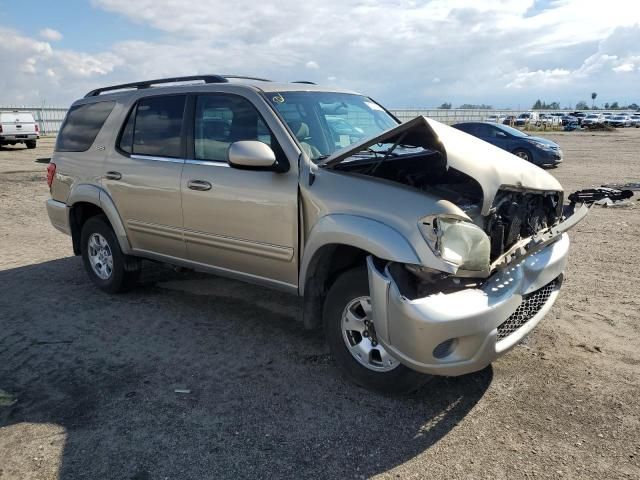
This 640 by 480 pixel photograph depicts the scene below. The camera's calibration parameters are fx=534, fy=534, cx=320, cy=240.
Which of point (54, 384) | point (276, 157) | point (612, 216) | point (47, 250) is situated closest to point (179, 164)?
point (276, 157)

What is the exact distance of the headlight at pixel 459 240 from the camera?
119 inches

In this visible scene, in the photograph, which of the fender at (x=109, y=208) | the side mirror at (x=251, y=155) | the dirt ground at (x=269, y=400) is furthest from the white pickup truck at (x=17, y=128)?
the side mirror at (x=251, y=155)

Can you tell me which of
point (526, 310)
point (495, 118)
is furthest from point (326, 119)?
point (495, 118)

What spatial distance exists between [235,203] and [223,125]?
28.1 inches

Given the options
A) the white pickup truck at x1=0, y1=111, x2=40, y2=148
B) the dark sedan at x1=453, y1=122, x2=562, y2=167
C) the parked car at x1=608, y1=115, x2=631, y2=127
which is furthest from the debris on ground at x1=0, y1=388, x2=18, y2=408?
the parked car at x1=608, y1=115, x2=631, y2=127

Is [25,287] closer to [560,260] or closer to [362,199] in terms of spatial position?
[362,199]

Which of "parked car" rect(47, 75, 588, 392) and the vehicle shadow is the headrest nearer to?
"parked car" rect(47, 75, 588, 392)

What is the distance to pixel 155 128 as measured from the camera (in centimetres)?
491

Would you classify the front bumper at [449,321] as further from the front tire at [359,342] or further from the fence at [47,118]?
the fence at [47,118]

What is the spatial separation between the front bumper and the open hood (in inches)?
20.1

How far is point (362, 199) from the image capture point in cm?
341

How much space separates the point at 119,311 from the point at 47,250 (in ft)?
10.4

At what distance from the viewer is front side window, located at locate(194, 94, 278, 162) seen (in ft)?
13.6

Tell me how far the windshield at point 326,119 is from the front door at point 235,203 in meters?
0.23
